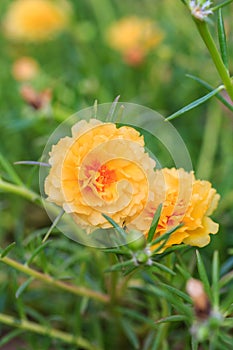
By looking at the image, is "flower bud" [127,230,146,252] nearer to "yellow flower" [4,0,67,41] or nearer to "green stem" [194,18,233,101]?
"green stem" [194,18,233,101]

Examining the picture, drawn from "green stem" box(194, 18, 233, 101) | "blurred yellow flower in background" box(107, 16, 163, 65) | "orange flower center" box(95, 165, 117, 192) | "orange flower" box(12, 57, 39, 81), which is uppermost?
"green stem" box(194, 18, 233, 101)

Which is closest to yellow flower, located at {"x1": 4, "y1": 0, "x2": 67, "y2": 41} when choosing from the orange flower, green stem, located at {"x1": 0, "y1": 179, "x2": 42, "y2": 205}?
the orange flower

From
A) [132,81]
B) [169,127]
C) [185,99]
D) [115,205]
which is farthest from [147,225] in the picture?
[132,81]

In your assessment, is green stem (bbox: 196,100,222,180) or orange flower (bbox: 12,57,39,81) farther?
orange flower (bbox: 12,57,39,81)

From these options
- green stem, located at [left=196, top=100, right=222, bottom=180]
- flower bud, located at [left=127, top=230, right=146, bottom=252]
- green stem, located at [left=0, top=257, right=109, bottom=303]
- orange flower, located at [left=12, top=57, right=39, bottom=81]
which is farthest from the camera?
orange flower, located at [left=12, top=57, right=39, bottom=81]

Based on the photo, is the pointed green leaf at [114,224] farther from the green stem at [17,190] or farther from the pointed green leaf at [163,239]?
the green stem at [17,190]

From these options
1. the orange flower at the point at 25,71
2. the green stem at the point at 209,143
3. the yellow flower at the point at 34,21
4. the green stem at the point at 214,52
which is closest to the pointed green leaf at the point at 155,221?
the green stem at the point at 214,52
